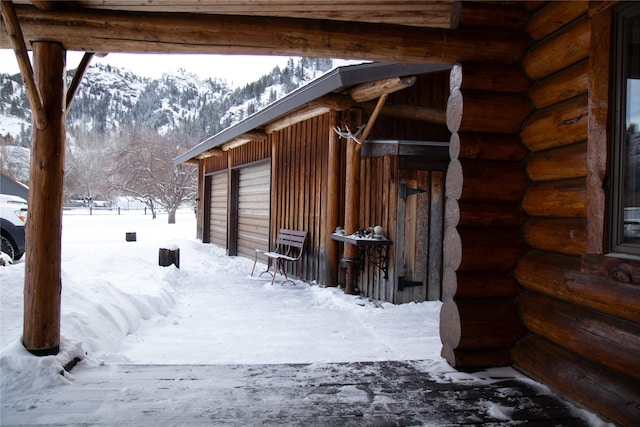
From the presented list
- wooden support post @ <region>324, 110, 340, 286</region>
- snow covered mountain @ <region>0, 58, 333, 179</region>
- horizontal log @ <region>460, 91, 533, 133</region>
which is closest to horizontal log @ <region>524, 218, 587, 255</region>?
horizontal log @ <region>460, 91, 533, 133</region>

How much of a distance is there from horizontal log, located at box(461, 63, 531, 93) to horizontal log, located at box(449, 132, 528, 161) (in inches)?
13.8

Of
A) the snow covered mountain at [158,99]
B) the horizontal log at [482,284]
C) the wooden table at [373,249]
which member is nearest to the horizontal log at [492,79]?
the horizontal log at [482,284]

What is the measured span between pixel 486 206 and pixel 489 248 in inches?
12.5

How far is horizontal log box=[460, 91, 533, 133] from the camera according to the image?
312 centimetres

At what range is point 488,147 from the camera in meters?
3.12

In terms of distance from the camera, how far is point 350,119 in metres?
6.39

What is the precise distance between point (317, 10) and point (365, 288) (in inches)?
164

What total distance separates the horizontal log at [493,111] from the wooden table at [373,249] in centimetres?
278

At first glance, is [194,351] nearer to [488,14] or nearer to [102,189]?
[488,14]

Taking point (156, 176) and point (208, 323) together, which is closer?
point (208, 323)

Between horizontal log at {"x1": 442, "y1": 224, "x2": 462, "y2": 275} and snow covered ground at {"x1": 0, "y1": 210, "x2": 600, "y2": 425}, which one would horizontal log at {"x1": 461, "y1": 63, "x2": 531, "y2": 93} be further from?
snow covered ground at {"x1": 0, "y1": 210, "x2": 600, "y2": 425}

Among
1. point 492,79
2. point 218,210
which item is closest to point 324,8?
point 492,79

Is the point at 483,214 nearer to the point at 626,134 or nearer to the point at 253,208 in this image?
the point at 626,134

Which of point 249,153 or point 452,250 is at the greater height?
point 249,153
